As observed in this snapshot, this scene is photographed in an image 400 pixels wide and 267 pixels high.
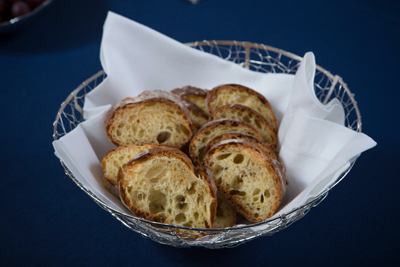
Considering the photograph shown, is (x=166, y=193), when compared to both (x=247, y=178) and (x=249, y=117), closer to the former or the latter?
(x=247, y=178)

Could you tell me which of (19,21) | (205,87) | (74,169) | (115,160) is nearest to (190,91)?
(205,87)

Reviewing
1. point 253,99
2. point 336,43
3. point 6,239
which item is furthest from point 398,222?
point 6,239

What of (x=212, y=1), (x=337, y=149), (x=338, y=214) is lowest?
(x=338, y=214)

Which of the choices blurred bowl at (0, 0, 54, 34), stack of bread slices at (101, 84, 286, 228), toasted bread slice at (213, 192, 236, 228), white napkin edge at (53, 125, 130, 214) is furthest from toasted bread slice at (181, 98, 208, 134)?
blurred bowl at (0, 0, 54, 34)

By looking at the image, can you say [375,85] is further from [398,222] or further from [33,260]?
[33,260]

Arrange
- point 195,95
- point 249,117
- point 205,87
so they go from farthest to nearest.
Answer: point 205,87
point 195,95
point 249,117

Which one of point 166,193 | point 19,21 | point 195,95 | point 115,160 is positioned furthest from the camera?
point 19,21

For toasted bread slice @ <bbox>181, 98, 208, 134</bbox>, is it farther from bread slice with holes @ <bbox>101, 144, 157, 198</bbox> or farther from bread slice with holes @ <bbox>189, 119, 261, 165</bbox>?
bread slice with holes @ <bbox>101, 144, 157, 198</bbox>

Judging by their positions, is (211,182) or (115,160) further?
(115,160)
